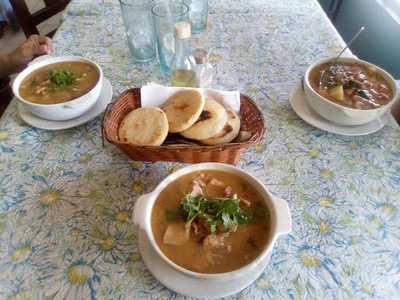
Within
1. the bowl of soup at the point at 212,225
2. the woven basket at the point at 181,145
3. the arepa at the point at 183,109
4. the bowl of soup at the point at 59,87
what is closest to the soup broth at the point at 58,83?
the bowl of soup at the point at 59,87

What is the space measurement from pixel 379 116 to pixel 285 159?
1.01 feet

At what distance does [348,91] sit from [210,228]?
652 millimetres

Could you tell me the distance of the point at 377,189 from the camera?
2.82 feet

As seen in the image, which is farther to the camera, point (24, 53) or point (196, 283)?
point (24, 53)

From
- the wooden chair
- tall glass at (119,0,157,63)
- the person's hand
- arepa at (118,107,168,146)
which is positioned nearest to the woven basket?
arepa at (118,107,168,146)

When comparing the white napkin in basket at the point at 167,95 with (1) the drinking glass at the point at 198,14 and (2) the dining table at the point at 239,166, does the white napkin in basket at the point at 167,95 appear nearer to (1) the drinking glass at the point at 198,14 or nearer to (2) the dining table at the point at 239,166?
(2) the dining table at the point at 239,166

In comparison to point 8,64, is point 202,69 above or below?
above

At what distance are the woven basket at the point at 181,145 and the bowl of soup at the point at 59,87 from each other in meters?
0.12

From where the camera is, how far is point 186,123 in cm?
88

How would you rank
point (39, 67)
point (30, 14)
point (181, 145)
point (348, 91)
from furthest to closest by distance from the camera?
point (30, 14)
point (39, 67)
point (348, 91)
point (181, 145)

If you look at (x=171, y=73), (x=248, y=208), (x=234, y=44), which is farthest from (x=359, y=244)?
(x=234, y=44)

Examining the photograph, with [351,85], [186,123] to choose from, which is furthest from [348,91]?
[186,123]

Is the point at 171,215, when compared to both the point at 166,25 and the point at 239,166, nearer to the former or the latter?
the point at 239,166

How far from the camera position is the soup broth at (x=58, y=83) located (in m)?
1.02
